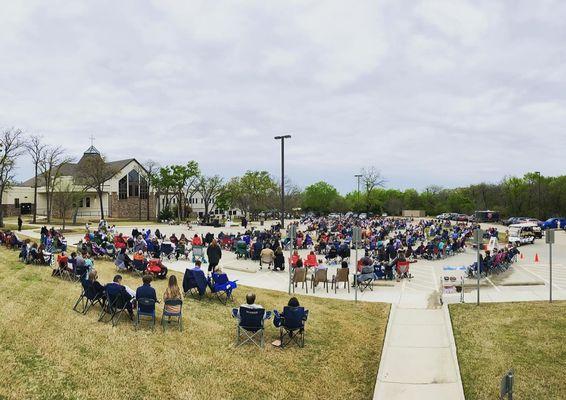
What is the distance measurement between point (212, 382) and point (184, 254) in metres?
16.0

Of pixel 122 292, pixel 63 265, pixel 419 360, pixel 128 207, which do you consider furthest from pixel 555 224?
pixel 128 207

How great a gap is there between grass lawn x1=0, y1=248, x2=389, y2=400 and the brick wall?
61.9 m

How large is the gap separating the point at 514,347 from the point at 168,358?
762 cm

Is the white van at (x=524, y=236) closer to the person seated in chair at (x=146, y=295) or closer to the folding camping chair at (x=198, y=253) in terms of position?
the folding camping chair at (x=198, y=253)

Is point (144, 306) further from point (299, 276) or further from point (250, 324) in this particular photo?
point (299, 276)

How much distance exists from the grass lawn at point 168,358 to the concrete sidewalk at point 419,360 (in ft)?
1.07

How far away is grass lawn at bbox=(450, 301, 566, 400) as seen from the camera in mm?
8367

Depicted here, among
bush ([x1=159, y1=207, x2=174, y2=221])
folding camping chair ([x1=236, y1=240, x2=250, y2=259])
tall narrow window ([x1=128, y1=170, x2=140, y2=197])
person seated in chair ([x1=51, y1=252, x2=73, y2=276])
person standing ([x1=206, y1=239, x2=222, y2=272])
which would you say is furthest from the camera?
tall narrow window ([x1=128, y1=170, x2=140, y2=197])

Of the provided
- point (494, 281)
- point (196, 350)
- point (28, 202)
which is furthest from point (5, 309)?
point (28, 202)

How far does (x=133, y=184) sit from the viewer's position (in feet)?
247

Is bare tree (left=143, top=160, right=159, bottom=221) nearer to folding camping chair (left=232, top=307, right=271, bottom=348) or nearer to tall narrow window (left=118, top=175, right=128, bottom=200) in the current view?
tall narrow window (left=118, top=175, right=128, bottom=200)

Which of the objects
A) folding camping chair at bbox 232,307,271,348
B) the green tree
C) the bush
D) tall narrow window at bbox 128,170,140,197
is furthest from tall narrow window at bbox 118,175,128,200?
folding camping chair at bbox 232,307,271,348

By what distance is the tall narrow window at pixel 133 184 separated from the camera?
245 feet

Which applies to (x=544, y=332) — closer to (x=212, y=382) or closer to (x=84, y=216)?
(x=212, y=382)
